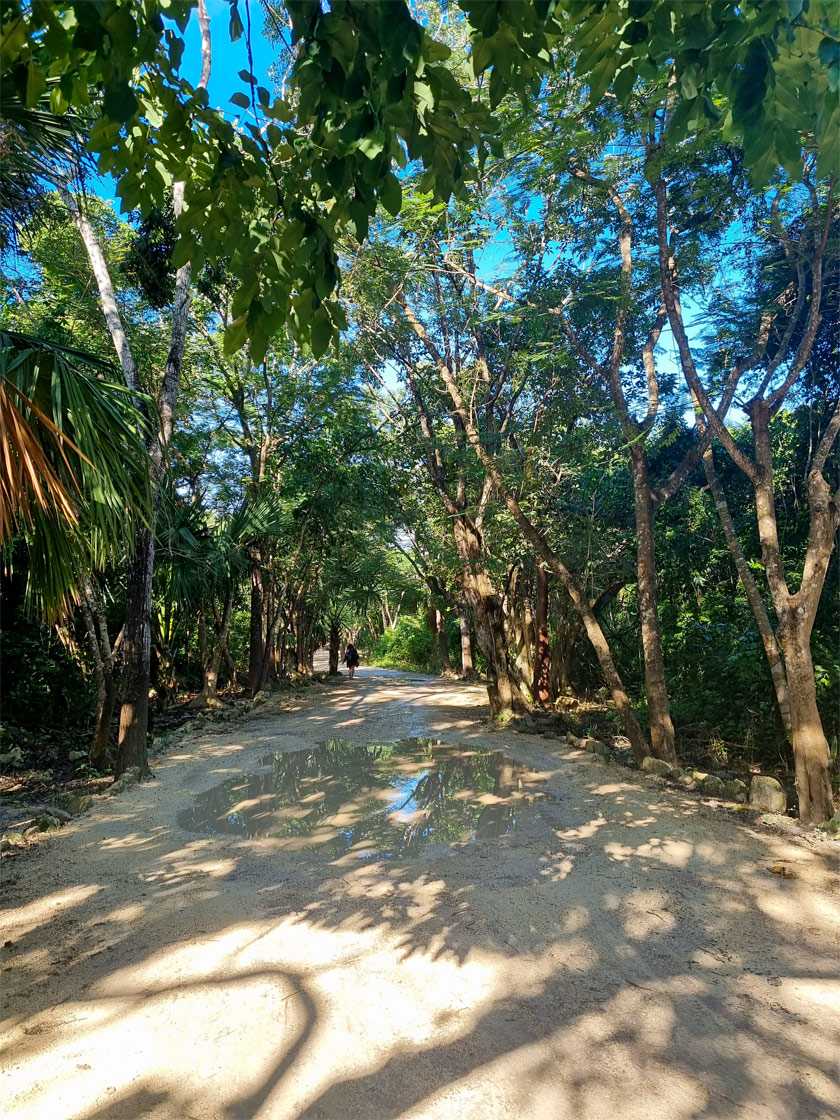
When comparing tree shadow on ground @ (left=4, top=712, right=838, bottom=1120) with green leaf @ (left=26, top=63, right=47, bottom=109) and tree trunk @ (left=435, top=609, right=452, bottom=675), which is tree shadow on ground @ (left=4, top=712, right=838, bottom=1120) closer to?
green leaf @ (left=26, top=63, right=47, bottom=109)

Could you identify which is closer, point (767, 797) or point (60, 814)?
point (60, 814)

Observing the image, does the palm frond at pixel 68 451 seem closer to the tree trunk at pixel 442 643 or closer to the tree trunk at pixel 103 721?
the tree trunk at pixel 103 721

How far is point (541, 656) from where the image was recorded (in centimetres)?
1300

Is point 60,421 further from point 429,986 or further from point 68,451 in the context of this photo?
point 429,986

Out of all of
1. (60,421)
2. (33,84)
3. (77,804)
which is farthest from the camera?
(77,804)

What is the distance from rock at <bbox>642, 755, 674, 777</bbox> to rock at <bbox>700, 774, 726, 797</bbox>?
0.44 metres

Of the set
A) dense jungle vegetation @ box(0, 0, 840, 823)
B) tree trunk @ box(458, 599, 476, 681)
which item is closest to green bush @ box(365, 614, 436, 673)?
tree trunk @ box(458, 599, 476, 681)

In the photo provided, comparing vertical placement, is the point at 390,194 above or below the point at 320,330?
above

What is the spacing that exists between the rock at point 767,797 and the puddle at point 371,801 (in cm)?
205

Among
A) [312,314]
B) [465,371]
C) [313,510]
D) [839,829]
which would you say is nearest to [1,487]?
[312,314]

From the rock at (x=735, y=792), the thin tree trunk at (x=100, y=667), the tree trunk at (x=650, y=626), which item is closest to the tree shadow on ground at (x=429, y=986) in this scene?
the rock at (x=735, y=792)

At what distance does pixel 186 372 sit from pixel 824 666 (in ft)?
36.9

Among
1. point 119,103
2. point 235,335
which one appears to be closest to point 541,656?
point 235,335

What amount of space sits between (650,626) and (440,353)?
622 cm
